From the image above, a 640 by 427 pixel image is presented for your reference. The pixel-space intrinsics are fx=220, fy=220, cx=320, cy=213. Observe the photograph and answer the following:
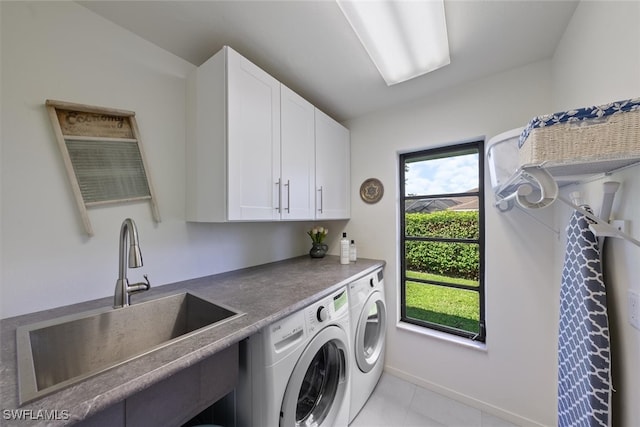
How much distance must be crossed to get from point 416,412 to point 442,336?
549 millimetres

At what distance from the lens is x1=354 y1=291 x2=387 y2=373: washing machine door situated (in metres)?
1.50

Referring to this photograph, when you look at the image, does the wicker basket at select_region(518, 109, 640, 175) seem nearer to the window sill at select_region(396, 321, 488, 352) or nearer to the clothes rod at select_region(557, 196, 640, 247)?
the clothes rod at select_region(557, 196, 640, 247)

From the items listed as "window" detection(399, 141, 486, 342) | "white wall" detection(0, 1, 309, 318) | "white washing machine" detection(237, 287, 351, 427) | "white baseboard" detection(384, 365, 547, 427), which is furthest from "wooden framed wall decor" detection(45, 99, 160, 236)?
"white baseboard" detection(384, 365, 547, 427)

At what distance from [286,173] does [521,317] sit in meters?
1.85

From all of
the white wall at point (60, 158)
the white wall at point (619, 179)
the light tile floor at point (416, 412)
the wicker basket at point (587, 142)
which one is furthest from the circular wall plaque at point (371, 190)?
the light tile floor at point (416, 412)

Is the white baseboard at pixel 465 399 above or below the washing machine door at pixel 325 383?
below

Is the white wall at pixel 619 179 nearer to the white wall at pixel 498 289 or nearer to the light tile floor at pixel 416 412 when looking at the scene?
the white wall at pixel 498 289

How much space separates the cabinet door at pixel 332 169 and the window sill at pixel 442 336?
1087mm

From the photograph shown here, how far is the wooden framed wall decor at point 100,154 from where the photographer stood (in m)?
1.00

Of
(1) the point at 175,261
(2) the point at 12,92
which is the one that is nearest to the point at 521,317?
(1) the point at 175,261

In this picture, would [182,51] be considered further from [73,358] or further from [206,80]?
[73,358]

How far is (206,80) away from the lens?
1.28 metres

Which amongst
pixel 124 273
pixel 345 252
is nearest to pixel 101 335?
pixel 124 273

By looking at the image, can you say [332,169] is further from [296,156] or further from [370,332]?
[370,332]
